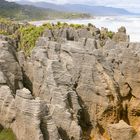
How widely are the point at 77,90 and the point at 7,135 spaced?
8.88 metres

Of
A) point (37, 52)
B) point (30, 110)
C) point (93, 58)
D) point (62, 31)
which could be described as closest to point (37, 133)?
point (30, 110)

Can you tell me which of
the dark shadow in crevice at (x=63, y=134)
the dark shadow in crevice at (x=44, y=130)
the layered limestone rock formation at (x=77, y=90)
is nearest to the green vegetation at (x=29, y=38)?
the layered limestone rock formation at (x=77, y=90)

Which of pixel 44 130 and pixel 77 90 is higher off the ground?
pixel 77 90

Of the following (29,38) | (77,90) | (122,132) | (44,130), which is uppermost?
(77,90)

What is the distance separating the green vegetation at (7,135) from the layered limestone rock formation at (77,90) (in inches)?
16.2

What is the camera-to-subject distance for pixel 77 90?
123ft

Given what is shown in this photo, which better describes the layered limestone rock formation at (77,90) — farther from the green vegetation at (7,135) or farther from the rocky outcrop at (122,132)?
the green vegetation at (7,135)

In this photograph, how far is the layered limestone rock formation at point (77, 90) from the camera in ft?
104

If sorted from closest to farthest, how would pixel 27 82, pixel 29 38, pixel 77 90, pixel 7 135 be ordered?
pixel 7 135, pixel 77 90, pixel 27 82, pixel 29 38

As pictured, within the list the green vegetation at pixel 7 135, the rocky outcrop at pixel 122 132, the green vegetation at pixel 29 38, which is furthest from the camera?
the green vegetation at pixel 29 38

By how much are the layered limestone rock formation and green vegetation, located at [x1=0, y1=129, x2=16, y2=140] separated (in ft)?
1.35

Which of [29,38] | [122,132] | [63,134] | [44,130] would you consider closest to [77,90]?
[63,134]

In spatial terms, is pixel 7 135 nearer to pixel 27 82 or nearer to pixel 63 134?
pixel 63 134

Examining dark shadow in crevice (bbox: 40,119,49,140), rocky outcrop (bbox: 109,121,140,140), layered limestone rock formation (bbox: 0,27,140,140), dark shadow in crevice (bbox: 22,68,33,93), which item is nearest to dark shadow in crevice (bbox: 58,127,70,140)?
layered limestone rock formation (bbox: 0,27,140,140)
